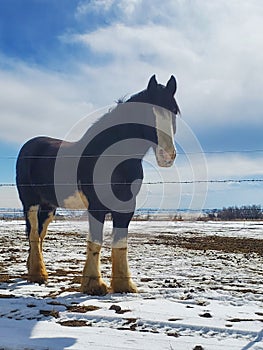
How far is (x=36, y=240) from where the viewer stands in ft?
21.8

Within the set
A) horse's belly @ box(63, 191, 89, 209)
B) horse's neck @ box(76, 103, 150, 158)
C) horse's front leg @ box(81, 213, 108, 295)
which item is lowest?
horse's front leg @ box(81, 213, 108, 295)

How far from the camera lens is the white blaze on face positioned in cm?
503

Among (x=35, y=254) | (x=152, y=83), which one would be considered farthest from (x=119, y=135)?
(x=35, y=254)

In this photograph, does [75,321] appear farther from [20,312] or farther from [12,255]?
[12,255]

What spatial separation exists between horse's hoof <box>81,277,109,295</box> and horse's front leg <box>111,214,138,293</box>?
20 cm

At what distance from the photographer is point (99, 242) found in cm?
551

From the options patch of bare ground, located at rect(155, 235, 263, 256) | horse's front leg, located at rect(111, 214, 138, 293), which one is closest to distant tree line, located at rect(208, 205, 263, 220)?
patch of bare ground, located at rect(155, 235, 263, 256)

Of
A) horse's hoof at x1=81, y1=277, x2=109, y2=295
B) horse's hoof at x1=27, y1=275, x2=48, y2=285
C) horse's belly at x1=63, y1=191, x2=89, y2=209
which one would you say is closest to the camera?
horse's hoof at x1=81, y1=277, x2=109, y2=295

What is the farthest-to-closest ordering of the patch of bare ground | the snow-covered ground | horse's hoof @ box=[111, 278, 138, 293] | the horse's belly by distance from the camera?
the patch of bare ground, the horse's belly, horse's hoof @ box=[111, 278, 138, 293], the snow-covered ground

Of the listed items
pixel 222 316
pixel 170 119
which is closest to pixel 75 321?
pixel 222 316

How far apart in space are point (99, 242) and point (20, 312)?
1421mm

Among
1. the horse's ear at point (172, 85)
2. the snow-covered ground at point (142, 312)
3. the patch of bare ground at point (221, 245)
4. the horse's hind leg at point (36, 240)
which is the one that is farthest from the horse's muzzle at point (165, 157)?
the patch of bare ground at point (221, 245)

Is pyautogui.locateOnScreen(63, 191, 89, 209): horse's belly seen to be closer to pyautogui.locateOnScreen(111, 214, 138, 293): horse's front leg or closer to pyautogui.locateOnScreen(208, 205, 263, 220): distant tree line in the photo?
pyautogui.locateOnScreen(111, 214, 138, 293): horse's front leg

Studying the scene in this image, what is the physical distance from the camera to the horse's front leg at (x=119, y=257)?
218 inches
